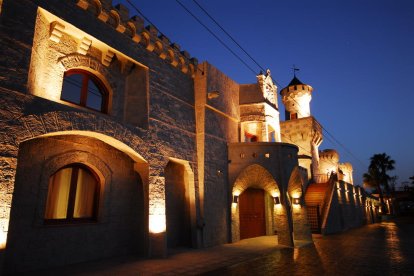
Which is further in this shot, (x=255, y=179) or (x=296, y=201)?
(x=296, y=201)

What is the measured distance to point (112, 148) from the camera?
9516mm

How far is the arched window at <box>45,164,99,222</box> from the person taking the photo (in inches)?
313

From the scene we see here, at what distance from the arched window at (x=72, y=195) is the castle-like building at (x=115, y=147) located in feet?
0.11

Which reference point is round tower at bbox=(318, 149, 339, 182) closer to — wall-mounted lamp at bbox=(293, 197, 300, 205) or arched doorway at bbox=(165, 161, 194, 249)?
wall-mounted lamp at bbox=(293, 197, 300, 205)

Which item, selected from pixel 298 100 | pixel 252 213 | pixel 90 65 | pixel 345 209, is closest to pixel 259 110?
pixel 252 213

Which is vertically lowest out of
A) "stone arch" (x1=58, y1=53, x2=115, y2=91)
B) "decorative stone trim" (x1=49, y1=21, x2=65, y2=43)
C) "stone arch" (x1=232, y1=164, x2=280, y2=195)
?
"stone arch" (x1=232, y1=164, x2=280, y2=195)

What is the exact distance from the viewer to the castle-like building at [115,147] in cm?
664

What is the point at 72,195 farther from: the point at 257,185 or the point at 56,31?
the point at 257,185

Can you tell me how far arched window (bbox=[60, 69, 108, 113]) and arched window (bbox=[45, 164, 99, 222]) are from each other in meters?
2.11

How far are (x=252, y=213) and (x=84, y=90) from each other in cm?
1146

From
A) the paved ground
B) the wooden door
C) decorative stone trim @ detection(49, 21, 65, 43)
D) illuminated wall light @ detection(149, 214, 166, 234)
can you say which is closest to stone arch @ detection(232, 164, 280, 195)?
the wooden door

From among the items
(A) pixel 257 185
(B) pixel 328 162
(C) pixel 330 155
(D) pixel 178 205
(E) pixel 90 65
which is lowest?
(D) pixel 178 205

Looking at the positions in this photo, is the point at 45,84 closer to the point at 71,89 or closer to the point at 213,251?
Answer: the point at 71,89

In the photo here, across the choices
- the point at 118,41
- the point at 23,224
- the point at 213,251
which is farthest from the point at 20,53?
the point at 213,251
